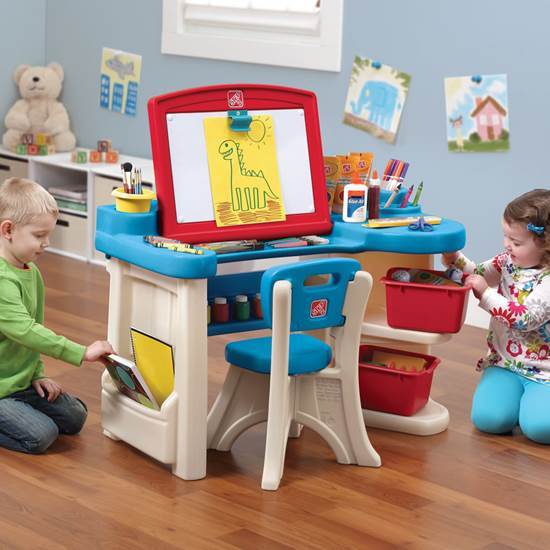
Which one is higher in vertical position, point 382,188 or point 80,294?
point 382,188

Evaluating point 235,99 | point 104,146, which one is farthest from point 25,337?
point 104,146

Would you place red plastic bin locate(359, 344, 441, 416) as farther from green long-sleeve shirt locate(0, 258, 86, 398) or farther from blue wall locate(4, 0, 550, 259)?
blue wall locate(4, 0, 550, 259)

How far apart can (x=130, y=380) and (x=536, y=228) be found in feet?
3.15

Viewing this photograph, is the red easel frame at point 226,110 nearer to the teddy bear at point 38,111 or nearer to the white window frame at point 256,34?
the white window frame at point 256,34

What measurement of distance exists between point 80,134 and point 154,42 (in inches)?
23.9

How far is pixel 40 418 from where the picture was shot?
7.58 ft

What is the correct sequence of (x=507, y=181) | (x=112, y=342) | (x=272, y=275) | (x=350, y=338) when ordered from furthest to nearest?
(x=507, y=181)
(x=112, y=342)
(x=350, y=338)
(x=272, y=275)

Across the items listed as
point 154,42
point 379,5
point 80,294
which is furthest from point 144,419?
point 154,42

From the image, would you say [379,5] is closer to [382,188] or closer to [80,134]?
[382,188]

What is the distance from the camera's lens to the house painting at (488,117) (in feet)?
11.0

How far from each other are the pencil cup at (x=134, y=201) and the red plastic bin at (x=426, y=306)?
0.56 metres

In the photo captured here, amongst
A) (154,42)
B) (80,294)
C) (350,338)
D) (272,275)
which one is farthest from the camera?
(154,42)

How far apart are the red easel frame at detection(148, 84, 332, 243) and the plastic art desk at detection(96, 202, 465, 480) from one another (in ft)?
0.15

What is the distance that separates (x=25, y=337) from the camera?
2.24m
